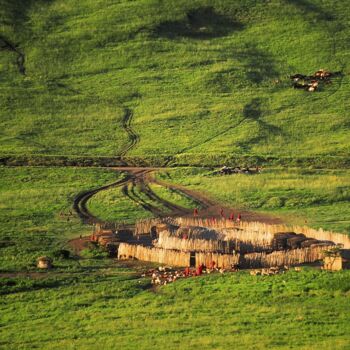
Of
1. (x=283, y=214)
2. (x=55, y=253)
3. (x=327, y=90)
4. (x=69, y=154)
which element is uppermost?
(x=327, y=90)

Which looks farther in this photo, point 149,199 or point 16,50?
point 16,50

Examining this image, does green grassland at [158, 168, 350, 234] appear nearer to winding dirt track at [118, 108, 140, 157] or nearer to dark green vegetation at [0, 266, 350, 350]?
winding dirt track at [118, 108, 140, 157]

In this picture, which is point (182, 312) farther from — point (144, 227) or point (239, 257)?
point (144, 227)

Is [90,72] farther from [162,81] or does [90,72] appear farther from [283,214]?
[283,214]

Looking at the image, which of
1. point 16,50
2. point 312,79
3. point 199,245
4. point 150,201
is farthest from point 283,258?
point 16,50

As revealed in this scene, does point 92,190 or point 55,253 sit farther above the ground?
point 92,190

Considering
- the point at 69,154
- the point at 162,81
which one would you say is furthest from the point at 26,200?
the point at 162,81

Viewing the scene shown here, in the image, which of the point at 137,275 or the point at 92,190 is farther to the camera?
the point at 92,190
